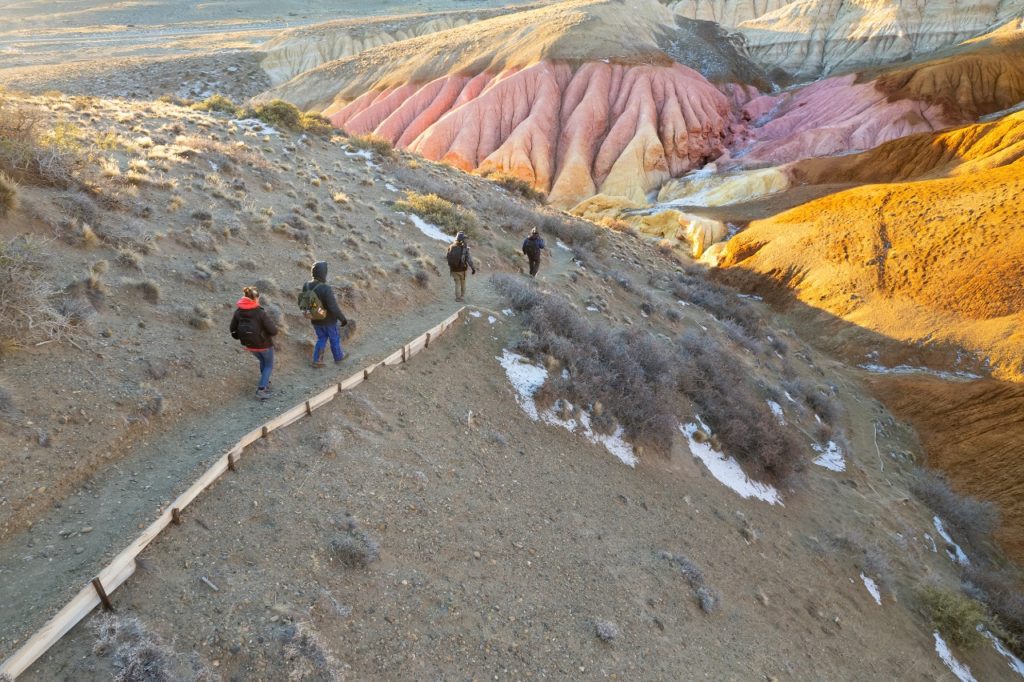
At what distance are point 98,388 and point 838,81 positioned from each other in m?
69.4

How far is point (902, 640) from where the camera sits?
9.41 meters

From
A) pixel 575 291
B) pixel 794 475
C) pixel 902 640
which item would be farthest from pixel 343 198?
pixel 902 640

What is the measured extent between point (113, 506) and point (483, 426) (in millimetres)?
4883

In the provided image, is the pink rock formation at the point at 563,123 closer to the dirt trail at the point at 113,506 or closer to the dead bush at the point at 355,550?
the dirt trail at the point at 113,506

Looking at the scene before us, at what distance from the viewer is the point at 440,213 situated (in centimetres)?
1728

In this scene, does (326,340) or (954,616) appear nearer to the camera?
(326,340)

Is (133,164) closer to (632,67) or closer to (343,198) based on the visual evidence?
(343,198)

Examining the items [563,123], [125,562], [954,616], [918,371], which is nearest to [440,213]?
[125,562]

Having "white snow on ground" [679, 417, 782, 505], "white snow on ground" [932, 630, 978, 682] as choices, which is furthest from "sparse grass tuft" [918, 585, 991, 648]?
"white snow on ground" [679, 417, 782, 505]

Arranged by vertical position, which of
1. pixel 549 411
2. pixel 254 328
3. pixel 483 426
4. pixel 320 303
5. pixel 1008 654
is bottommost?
pixel 1008 654

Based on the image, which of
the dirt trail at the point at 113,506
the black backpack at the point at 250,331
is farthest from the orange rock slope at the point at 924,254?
the black backpack at the point at 250,331

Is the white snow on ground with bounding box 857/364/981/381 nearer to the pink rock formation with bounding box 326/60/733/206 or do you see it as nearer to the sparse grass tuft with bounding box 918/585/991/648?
the sparse grass tuft with bounding box 918/585/991/648

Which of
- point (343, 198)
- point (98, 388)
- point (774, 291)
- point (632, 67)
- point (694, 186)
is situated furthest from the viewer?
point (632, 67)

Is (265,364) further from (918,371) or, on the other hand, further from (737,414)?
(918,371)
